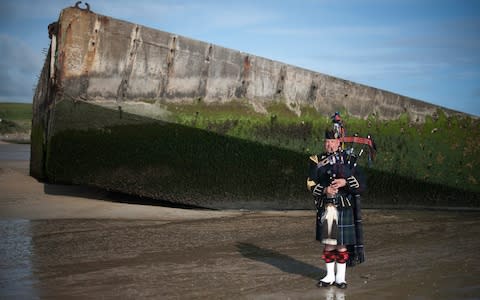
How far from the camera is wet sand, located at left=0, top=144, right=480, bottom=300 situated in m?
4.12

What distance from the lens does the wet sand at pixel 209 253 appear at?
4.12 metres

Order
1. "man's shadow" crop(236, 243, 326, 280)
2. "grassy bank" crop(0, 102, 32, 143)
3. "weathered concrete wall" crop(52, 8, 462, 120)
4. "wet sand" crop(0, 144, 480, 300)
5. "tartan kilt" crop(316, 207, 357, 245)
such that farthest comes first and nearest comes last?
"grassy bank" crop(0, 102, 32, 143) < "weathered concrete wall" crop(52, 8, 462, 120) < "man's shadow" crop(236, 243, 326, 280) < "tartan kilt" crop(316, 207, 357, 245) < "wet sand" crop(0, 144, 480, 300)

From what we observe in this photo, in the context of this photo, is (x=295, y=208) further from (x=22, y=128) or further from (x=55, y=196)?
(x=22, y=128)

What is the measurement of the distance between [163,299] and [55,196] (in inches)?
203

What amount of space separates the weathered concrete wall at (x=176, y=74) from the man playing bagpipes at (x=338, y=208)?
11.3 feet

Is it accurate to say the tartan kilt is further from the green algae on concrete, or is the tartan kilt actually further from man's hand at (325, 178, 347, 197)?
the green algae on concrete

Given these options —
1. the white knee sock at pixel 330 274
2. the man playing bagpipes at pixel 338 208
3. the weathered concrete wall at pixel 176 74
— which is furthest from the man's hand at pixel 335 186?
the weathered concrete wall at pixel 176 74

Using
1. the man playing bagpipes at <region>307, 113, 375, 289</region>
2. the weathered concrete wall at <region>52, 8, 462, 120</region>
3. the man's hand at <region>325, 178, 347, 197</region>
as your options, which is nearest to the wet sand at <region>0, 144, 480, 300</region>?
the man playing bagpipes at <region>307, 113, 375, 289</region>

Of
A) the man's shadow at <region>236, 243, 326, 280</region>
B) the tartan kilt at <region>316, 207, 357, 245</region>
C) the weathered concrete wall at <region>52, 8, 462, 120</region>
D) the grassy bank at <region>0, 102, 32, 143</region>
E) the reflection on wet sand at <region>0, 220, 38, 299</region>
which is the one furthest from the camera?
the grassy bank at <region>0, 102, 32, 143</region>

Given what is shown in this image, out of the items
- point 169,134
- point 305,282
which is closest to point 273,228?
point 169,134

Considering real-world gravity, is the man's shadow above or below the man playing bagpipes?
below

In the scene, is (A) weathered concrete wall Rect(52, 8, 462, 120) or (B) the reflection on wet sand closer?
(B) the reflection on wet sand

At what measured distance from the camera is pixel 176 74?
24.5 feet

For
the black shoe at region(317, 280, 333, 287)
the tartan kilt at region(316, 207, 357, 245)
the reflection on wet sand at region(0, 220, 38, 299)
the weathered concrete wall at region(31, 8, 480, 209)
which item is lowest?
the reflection on wet sand at region(0, 220, 38, 299)
